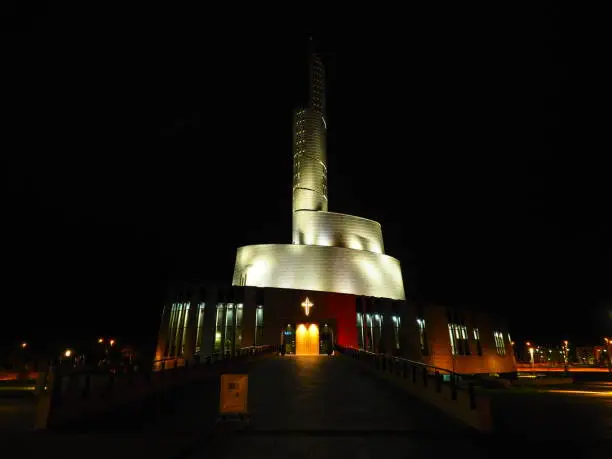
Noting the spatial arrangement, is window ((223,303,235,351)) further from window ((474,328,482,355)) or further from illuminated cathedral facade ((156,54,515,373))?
window ((474,328,482,355))

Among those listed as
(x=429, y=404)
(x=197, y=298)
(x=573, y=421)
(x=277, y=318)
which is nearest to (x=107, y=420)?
(x=429, y=404)

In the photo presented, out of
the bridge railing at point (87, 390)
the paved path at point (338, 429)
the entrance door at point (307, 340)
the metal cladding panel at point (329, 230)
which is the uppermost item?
the metal cladding panel at point (329, 230)

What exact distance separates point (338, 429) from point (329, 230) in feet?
104

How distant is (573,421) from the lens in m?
7.92

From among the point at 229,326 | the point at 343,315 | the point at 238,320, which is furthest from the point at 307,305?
the point at 229,326

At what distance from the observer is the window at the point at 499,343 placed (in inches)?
1777

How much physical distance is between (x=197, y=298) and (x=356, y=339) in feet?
45.4

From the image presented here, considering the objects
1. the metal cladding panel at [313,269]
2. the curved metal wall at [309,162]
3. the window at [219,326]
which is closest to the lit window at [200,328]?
the window at [219,326]

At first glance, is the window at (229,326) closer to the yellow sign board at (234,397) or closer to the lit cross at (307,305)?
the lit cross at (307,305)

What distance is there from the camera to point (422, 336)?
122 feet

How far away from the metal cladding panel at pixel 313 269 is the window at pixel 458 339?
8652 mm

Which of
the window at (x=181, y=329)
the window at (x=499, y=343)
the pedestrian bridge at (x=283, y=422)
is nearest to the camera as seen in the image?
the pedestrian bridge at (x=283, y=422)

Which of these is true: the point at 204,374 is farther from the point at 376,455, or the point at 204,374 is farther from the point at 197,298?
the point at 197,298

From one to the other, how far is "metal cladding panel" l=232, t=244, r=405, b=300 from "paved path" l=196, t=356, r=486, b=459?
24.0 m
